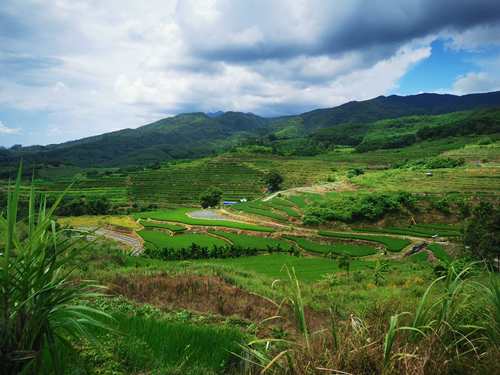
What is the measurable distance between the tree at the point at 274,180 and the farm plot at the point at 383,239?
43721 millimetres

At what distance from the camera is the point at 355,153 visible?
129250 millimetres

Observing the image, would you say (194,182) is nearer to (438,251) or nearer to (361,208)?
(361,208)

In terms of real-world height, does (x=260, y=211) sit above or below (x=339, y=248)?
above

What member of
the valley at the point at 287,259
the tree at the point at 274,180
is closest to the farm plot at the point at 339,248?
the valley at the point at 287,259

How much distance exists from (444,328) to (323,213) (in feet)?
149

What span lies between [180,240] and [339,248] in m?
19.3

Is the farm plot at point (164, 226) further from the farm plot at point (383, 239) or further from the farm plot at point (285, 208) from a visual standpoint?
the farm plot at point (383, 239)

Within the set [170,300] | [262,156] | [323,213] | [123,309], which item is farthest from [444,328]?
[262,156]

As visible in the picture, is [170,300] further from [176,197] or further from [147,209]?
[176,197]

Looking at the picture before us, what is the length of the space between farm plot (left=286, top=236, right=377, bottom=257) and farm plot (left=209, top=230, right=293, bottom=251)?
6.51ft

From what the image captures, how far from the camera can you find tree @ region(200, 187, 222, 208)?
245 ft

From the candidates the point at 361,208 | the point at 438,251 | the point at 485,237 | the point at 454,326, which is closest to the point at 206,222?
the point at 361,208

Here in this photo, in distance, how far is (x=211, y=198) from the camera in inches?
2948

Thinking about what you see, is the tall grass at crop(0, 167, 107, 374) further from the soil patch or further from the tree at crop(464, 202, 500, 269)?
the tree at crop(464, 202, 500, 269)
